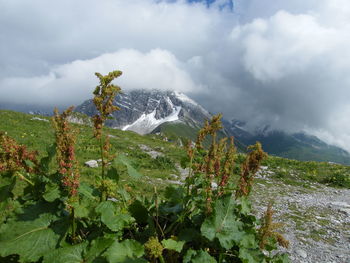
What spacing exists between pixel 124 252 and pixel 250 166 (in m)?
1.86

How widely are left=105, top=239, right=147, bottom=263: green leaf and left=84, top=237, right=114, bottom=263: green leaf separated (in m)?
0.09

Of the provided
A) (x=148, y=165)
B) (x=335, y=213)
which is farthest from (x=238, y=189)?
(x=148, y=165)

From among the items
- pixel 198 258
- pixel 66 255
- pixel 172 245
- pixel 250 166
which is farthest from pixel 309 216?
pixel 66 255

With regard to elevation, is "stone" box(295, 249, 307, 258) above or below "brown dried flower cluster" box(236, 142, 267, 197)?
below

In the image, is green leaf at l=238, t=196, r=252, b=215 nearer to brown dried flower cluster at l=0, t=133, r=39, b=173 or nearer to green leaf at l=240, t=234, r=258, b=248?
green leaf at l=240, t=234, r=258, b=248

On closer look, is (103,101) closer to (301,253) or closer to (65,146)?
(65,146)

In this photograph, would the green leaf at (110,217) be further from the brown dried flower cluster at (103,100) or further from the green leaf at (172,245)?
the brown dried flower cluster at (103,100)

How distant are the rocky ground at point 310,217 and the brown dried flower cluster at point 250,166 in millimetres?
769

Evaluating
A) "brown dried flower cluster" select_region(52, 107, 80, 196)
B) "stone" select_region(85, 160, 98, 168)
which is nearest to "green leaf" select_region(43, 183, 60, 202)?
"brown dried flower cluster" select_region(52, 107, 80, 196)

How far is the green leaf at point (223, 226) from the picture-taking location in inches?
121

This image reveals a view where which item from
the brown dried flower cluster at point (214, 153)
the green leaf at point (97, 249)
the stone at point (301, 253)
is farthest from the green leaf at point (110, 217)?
the stone at point (301, 253)

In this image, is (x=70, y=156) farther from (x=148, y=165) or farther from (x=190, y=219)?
(x=148, y=165)

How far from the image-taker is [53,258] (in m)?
2.68

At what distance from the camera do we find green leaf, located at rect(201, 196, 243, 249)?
308cm
